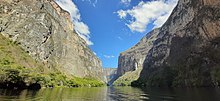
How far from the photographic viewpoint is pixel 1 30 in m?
198

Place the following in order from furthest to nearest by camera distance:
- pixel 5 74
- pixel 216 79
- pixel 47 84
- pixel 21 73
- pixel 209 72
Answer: pixel 209 72, pixel 216 79, pixel 47 84, pixel 21 73, pixel 5 74

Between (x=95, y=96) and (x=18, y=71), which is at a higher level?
(x=18, y=71)

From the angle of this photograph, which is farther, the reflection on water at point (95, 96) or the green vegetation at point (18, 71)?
the green vegetation at point (18, 71)

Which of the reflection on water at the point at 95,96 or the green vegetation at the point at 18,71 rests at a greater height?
the green vegetation at the point at 18,71

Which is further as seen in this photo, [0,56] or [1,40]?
[1,40]

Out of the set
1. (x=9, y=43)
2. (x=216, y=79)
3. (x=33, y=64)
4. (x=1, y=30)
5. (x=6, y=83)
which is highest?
(x=1, y=30)

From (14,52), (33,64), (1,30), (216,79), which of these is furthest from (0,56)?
(216,79)

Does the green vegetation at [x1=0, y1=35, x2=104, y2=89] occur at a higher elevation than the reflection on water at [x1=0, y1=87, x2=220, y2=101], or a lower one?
higher

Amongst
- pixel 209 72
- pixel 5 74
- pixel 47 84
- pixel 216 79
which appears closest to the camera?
pixel 5 74

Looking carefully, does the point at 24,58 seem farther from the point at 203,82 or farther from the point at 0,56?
the point at 203,82

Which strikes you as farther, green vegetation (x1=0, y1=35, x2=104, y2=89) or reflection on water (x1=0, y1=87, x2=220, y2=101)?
green vegetation (x1=0, y1=35, x2=104, y2=89)

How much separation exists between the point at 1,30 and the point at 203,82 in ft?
515

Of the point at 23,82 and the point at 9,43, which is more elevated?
the point at 9,43

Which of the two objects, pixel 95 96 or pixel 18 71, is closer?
pixel 95 96
